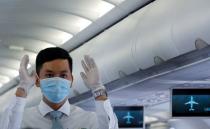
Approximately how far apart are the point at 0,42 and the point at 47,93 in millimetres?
14481

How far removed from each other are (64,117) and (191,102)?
33.8 feet

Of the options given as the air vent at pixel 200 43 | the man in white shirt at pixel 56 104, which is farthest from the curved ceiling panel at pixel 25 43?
the man in white shirt at pixel 56 104

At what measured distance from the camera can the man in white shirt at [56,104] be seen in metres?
3.14

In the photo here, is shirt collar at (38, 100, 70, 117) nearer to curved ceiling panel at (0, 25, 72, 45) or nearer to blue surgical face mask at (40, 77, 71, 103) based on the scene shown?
blue surgical face mask at (40, 77, 71, 103)

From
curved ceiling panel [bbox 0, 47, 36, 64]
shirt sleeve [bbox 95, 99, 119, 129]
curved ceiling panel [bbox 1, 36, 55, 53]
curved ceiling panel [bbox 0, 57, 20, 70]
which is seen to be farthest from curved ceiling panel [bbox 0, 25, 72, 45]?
shirt sleeve [bbox 95, 99, 119, 129]

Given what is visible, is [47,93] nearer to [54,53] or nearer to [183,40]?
[54,53]

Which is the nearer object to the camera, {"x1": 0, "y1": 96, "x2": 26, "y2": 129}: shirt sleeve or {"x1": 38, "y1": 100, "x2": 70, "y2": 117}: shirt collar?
{"x1": 0, "y1": 96, "x2": 26, "y2": 129}: shirt sleeve

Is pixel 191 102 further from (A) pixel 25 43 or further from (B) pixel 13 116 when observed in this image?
(B) pixel 13 116

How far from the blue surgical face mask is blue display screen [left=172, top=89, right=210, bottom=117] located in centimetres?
1019

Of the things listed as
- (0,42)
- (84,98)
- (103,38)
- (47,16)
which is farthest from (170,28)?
(0,42)

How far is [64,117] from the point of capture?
3.22 m

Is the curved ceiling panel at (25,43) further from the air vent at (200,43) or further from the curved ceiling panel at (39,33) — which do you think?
the air vent at (200,43)

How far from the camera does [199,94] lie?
1320cm

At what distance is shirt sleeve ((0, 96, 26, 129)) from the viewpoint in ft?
9.98
